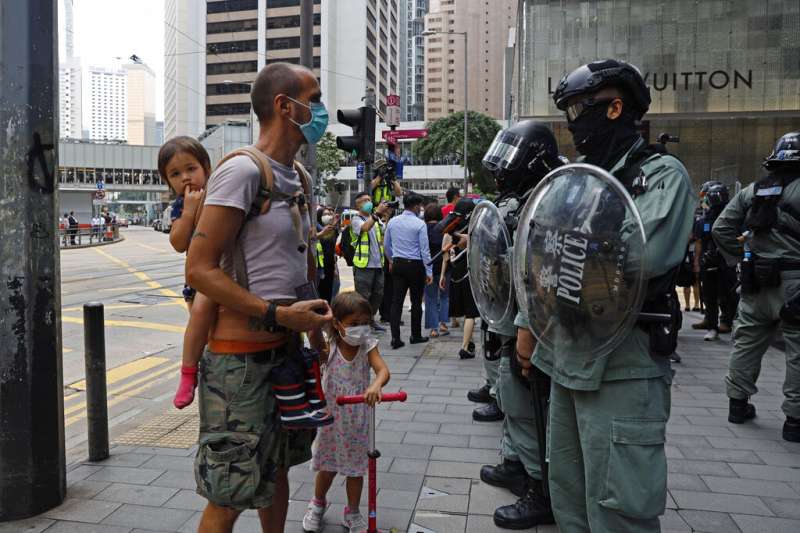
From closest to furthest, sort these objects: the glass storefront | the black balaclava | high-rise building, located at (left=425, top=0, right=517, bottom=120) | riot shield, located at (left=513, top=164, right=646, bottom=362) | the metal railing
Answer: riot shield, located at (left=513, top=164, right=646, bottom=362) → the black balaclava → the glass storefront → the metal railing → high-rise building, located at (left=425, top=0, right=517, bottom=120)

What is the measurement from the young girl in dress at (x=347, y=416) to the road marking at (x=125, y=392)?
2.93 metres

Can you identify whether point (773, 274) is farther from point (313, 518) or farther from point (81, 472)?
point (81, 472)

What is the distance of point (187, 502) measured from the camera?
3.50 meters

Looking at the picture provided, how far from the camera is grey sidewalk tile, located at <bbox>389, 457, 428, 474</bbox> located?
4004 mm

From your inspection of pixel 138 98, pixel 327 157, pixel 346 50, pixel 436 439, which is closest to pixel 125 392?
pixel 436 439

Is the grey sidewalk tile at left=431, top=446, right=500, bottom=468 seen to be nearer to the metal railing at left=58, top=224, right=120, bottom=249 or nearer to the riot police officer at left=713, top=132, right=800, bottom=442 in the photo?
the riot police officer at left=713, top=132, right=800, bottom=442

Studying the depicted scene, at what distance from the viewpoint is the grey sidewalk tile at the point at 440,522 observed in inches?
127

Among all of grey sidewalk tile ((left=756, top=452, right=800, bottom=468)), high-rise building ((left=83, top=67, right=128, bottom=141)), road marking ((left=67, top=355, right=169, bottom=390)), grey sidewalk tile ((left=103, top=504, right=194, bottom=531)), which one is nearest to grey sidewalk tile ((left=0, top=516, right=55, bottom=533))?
grey sidewalk tile ((left=103, top=504, right=194, bottom=531))

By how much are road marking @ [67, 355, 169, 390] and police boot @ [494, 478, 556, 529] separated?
14.8 feet

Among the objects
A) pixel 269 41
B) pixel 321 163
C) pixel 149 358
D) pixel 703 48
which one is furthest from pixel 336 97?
pixel 149 358

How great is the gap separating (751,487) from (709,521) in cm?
63

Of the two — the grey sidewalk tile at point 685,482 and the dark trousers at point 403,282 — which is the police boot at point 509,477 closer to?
the grey sidewalk tile at point 685,482

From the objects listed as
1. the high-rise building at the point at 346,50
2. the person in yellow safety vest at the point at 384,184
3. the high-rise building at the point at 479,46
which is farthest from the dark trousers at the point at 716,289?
the high-rise building at the point at 479,46

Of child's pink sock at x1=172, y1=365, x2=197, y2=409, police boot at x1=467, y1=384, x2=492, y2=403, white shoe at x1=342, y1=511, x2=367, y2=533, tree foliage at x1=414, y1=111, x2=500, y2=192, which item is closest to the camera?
child's pink sock at x1=172, y1=365, x2=197, y2=409
